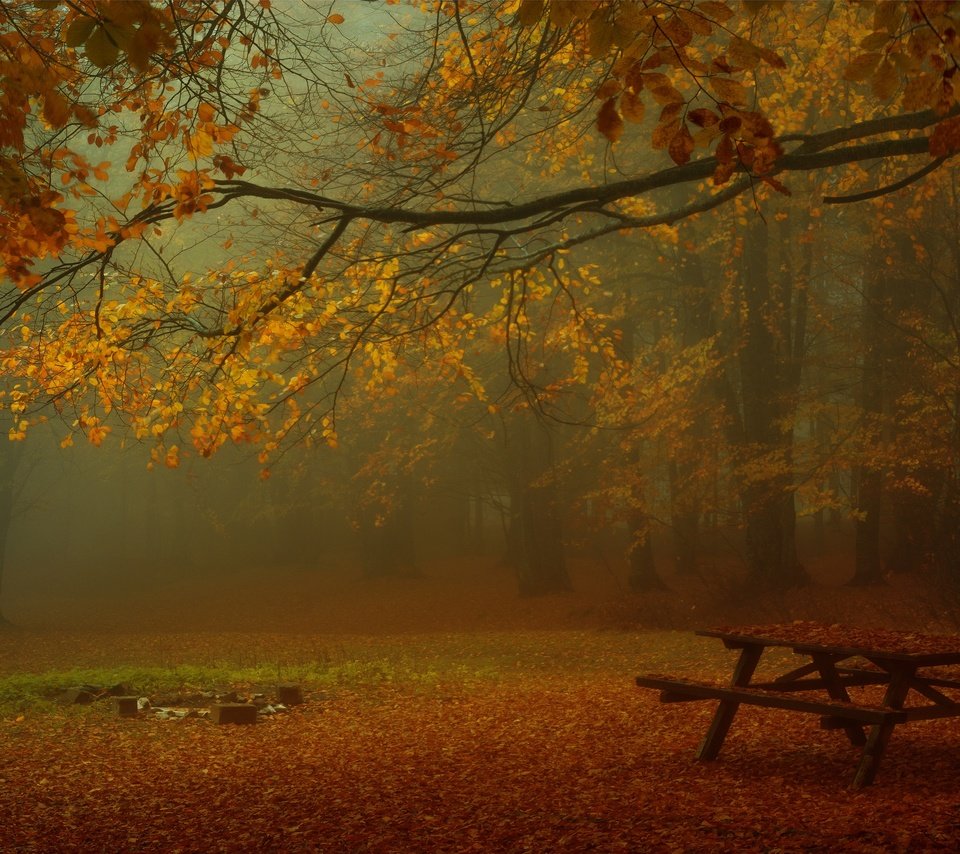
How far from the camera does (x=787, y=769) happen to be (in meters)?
6.30

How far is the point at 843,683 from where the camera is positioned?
6.70 meters

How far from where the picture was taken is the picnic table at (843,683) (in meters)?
5.59

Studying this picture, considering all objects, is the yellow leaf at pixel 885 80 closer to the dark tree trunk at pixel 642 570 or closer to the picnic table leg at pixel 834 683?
the picnic table leg at pixel 834 683

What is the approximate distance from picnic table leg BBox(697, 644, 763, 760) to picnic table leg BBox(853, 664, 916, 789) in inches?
35.8

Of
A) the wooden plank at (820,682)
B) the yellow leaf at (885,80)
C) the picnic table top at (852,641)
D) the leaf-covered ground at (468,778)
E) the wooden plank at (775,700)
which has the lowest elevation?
the leaf-covered ground at (468,778)

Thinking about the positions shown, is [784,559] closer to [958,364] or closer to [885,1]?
[958,364]

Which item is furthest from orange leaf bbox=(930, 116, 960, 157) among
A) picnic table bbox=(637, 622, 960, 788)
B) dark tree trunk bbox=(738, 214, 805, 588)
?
dark tree trunk bbox=(738, 214, 805, 588)

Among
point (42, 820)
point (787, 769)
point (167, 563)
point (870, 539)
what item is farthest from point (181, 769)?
point (167, 563)

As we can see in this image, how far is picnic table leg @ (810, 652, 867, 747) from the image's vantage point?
6426mm

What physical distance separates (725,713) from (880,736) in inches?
45.2

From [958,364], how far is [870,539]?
600 centimetres

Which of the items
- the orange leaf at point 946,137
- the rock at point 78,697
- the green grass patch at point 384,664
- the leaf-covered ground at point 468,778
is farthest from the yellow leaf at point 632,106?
the rock at point 78,697

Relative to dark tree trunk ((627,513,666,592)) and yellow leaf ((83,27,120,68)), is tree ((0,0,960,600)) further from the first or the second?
dark tree trunk ((627,513,666,592))

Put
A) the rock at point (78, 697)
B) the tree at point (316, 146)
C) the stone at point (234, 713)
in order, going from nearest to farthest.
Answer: the tree at point (316, 146) → the stone at point (234, 713) → the rock at point (78, 697)
